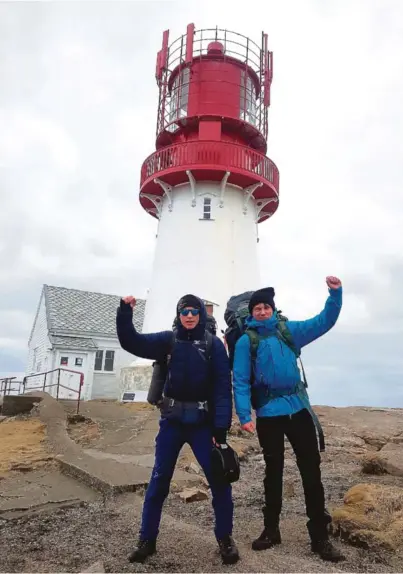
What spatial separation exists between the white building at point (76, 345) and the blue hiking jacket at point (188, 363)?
18.3 meters

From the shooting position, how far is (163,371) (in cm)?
425

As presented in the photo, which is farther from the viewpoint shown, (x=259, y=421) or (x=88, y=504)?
(x=88, y=504)

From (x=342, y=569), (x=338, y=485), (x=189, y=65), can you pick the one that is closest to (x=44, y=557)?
(x=342, y=569)

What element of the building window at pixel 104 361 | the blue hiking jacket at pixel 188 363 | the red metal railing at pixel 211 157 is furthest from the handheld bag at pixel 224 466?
the building window at pixel 104 361

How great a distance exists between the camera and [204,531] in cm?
443

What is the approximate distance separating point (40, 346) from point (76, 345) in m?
3.51

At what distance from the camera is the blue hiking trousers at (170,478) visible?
3836mm

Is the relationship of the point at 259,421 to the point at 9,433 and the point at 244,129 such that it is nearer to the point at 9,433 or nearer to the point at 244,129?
the point at 9,433

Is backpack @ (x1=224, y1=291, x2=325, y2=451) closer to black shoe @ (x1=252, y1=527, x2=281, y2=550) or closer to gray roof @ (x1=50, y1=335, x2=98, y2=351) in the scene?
black shoe @ (x1=252, y1=527, x2=281, y2=550)

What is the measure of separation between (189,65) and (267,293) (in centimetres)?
1572

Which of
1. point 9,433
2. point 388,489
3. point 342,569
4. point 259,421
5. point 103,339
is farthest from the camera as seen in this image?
point 103,339

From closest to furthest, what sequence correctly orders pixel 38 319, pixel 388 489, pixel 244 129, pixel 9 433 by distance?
pixel 388 489
pixel 9 433
pixel 244 129
pixel 38 319

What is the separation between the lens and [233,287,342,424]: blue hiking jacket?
4.10m

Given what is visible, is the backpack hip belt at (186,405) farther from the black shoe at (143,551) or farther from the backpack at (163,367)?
the black shoe at (143,551)
